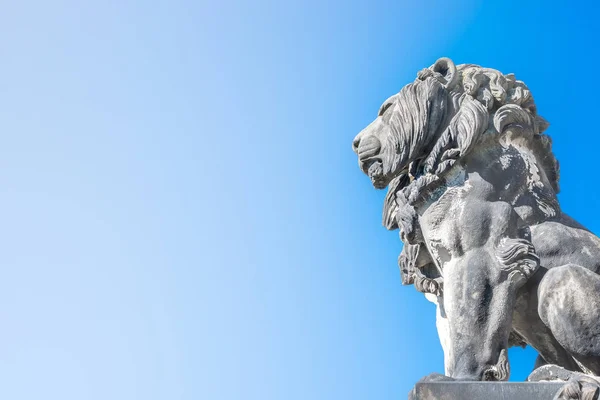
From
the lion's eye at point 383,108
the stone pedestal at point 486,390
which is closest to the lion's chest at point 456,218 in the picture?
the lion's eye at point 383,108

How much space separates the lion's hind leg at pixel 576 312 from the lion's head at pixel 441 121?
1274 mm

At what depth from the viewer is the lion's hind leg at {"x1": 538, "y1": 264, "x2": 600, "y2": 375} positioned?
5.96m

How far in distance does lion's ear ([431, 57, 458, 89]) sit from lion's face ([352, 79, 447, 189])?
12cm

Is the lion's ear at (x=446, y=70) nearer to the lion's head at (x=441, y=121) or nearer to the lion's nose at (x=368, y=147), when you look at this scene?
the lion's head at (x=441, y=121)

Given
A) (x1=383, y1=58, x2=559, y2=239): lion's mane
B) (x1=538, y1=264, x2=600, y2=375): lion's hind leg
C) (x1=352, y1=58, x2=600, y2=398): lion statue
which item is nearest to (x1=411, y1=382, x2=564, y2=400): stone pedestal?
(x1=352, y1=58, x2=600, y2=398): lion statue

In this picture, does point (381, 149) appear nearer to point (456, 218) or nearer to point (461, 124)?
point (461, 124)

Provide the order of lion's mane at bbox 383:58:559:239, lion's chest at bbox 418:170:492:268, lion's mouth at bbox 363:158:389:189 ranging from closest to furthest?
lion's chest at bbox 418:170:492:268
lion's mane at bbox 383:58:559:239
lion's mouth at bbox 363:158:389:189

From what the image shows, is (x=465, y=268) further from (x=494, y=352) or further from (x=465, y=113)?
(x=465, y=113)

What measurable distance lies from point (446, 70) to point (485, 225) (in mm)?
1627

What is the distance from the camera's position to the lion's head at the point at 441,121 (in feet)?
22.2

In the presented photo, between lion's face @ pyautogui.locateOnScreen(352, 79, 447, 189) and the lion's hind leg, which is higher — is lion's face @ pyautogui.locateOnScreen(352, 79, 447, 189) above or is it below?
above

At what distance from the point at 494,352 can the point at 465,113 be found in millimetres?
1989

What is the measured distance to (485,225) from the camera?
636 cm

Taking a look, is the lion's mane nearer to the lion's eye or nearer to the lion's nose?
the lion's eye
